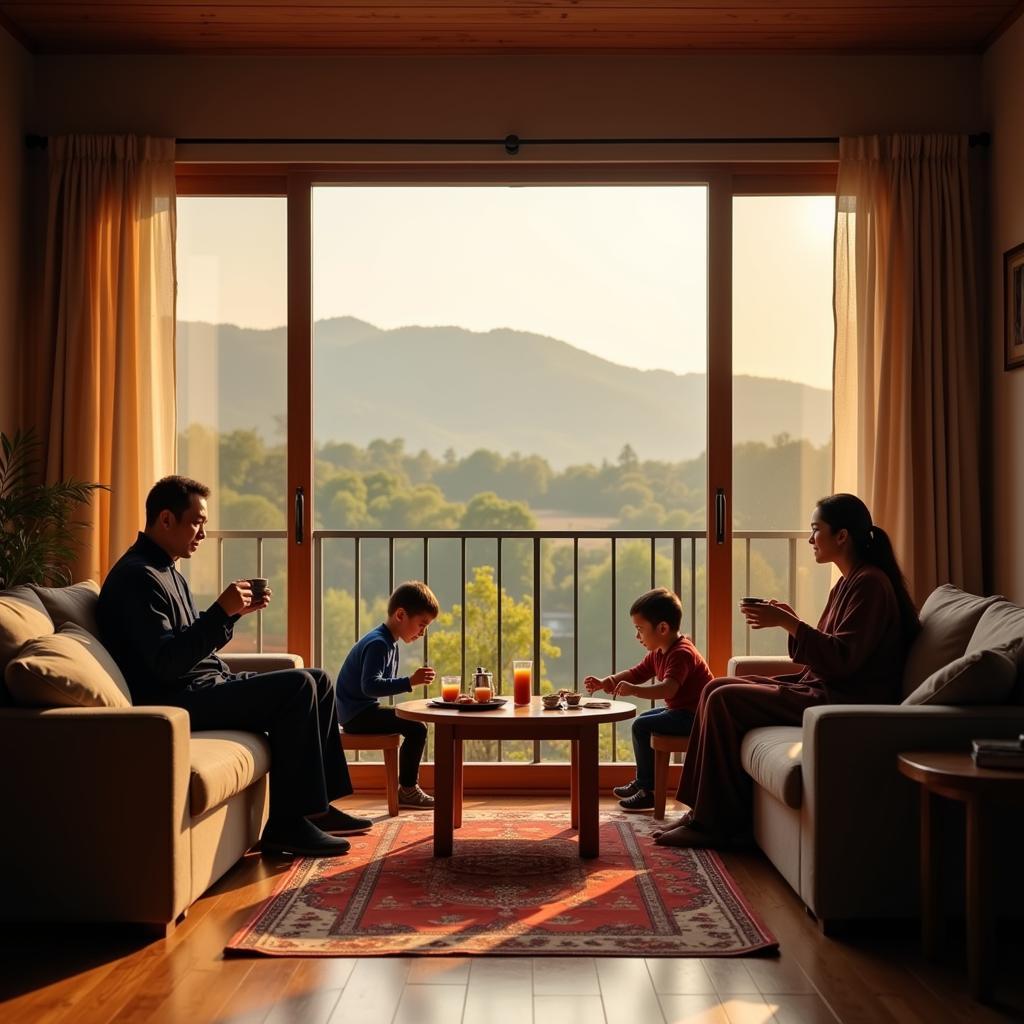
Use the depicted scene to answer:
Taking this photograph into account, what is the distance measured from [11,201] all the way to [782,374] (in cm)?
305

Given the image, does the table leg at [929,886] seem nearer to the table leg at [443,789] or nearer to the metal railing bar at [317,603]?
the table leg at [443,789]

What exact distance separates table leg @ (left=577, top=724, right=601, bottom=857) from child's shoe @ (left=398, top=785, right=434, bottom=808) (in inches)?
35.1

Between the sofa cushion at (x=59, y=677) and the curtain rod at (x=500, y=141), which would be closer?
the sofa cushion at (x=59, y=677)

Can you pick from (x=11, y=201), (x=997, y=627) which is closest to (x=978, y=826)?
(x=997, y=627)

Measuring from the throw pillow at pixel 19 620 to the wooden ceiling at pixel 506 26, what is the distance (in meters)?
2.21

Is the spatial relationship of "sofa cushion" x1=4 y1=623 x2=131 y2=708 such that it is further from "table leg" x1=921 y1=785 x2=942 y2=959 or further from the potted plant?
"table leg" x1=921 y1=785 x2=942 y2=959

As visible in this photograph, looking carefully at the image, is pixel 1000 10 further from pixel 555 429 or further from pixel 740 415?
pixel 555 429

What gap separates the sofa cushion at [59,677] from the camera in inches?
115

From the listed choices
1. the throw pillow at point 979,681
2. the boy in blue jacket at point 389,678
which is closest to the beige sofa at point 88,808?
the boy in blue jacket at point 389,678

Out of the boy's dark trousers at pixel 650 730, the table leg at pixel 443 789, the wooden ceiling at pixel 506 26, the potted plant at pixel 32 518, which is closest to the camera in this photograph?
the table leg at pixel 443 789

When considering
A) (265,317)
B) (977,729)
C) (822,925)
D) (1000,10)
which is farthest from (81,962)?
(1000,10)

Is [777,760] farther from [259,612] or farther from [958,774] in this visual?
[259,612]

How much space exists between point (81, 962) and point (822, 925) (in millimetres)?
1765

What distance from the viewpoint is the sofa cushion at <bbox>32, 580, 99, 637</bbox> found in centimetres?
338
